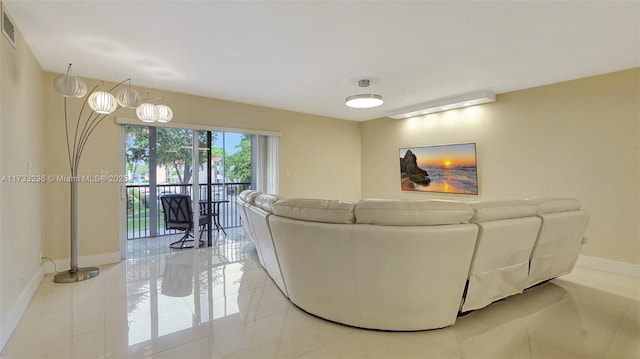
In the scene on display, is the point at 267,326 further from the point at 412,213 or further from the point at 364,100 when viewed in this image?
the point at 364,100

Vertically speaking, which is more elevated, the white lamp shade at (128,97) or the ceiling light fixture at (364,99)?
the ceiling light fixture at (364,99)

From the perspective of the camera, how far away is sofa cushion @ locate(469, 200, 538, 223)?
7.04 ft

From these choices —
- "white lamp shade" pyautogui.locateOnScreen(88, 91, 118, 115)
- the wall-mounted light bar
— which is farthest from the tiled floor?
the wall-mounted light bar

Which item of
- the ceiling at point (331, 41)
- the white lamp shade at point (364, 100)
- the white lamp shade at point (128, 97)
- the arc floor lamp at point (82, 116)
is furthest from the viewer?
the white lamp shade at point (364, 100)

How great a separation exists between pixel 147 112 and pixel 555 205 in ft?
14.0

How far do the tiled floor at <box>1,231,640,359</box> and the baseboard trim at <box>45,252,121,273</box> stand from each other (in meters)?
0.41

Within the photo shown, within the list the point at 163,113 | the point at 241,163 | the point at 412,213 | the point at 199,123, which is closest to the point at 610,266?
the point at 412,213

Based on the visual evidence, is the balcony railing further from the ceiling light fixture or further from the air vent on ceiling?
the air vent on ceiling

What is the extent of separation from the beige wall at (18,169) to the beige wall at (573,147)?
5353mm

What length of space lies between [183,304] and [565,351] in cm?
285

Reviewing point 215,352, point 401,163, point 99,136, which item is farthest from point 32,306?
point 401,163

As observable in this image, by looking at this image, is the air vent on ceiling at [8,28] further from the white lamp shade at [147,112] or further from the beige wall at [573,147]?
the beige wall at [573,147]

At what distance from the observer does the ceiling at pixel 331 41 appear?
2.25 meters

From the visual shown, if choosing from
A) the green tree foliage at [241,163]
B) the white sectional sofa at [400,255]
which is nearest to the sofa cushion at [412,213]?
the white sectional sofa at [400,255]
